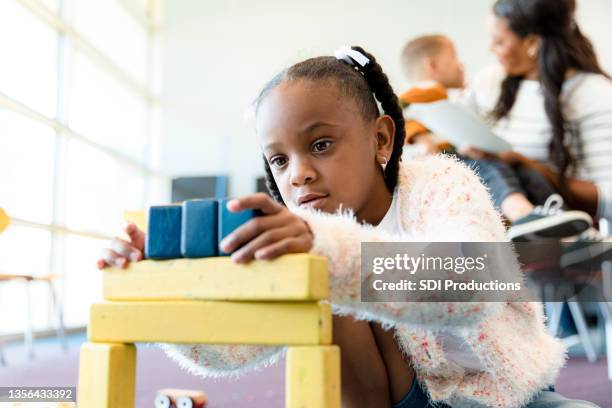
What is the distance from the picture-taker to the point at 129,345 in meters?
0.55

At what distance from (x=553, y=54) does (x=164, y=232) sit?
1.54 m

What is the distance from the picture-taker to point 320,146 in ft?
2.50

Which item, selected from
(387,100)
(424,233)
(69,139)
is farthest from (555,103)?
(69,139)

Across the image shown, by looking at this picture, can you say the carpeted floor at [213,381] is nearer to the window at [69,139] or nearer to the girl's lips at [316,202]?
the girl's lips at [316,202]

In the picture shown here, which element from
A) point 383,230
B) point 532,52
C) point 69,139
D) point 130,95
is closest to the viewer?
point 383,230

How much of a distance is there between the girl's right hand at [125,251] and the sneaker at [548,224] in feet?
3.49

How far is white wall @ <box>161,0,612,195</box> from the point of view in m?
4.93

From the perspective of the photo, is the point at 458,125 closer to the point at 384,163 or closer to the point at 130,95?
the point at 384,163

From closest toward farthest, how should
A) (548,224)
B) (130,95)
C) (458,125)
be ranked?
1. (548,224)
2. (458,125)
3. (130,95)

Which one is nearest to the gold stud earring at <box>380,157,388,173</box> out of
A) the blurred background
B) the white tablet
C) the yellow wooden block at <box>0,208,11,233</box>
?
the yellow wooden block at <box>0,208,11,233</box>

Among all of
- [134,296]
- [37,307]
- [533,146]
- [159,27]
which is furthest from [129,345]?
[159,27]

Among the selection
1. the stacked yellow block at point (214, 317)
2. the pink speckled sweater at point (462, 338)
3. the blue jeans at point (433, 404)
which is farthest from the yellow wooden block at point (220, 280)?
the blue jeans at point (433, 404)

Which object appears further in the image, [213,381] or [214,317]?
[213,381]

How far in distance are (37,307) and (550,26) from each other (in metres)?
3.10
